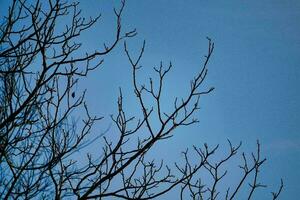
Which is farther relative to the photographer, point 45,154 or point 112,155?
point 45,154

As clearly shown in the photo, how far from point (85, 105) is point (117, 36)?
0.72m

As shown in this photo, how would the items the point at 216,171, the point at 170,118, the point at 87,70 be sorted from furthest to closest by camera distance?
1. the point at 216,171
2. the point at 87,70
3. the point at 170,118

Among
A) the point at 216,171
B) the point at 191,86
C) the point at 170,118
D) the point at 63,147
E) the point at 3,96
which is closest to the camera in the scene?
the point at 170,118

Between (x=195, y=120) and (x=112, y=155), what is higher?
(x=195, y=120)

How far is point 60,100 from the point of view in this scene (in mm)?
2734

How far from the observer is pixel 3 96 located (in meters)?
3.88

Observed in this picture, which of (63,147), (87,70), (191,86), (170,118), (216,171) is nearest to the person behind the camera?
(170,118)

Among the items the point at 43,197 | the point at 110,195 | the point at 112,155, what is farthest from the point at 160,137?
the point at 43,197

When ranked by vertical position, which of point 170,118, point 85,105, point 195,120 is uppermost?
point 85,105

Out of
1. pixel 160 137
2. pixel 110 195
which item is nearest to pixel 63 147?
pixel 110 195

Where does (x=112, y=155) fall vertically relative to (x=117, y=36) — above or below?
below

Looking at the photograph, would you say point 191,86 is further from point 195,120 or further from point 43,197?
point 43,197

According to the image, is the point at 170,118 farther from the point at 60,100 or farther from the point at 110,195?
the point at 60,100

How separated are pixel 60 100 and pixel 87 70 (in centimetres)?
39
